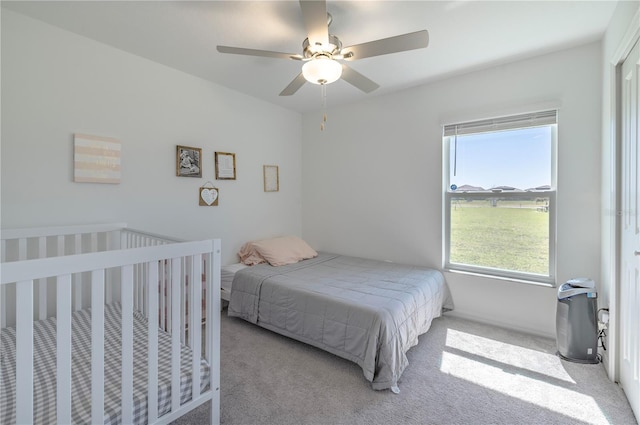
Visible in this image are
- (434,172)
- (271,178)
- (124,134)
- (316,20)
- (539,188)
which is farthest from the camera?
(271,178)

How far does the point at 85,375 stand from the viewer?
1226 millimetres

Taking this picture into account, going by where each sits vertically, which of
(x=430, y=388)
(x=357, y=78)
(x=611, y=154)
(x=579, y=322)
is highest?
(x=357, y=78)

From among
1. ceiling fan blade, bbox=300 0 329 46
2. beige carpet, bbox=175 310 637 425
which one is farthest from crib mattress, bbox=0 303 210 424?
ceiling fan blade, bbox=300 0 329 46

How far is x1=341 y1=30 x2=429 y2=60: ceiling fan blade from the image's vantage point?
1.56 meters

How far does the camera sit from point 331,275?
8.61 feet

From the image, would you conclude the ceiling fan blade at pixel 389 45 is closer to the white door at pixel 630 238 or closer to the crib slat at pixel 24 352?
the white door at pixel 630 238

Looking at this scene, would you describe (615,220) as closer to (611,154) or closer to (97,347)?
(611,154)

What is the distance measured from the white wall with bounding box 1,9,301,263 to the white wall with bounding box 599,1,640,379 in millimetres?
3022

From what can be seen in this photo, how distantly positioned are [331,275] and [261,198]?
140cm

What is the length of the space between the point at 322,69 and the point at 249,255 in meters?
2.09

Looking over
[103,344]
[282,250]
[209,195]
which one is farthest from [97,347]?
[282,250]

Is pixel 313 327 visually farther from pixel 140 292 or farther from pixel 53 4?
pixel 53 4

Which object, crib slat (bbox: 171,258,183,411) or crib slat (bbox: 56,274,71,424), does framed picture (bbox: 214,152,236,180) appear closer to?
crib slat (bbox: 171,258,183,411)

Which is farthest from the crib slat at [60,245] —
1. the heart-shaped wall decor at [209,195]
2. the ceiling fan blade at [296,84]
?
the ceiling fan blade at [296,84]
